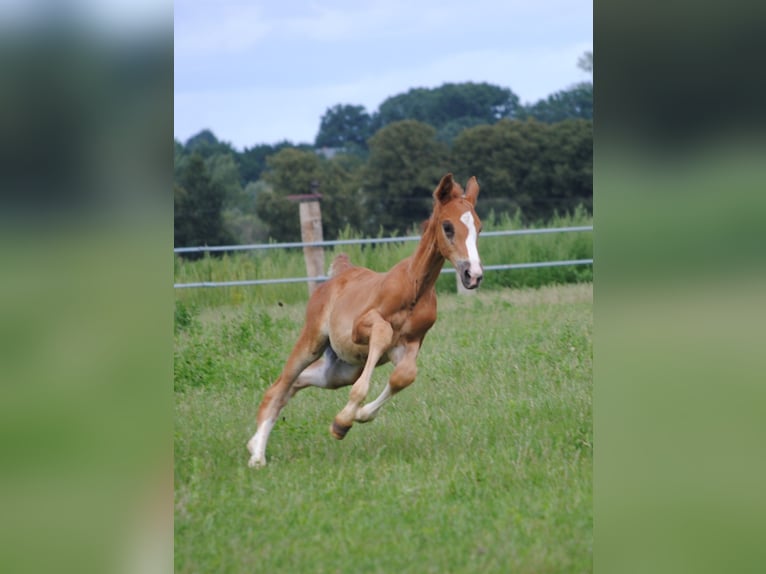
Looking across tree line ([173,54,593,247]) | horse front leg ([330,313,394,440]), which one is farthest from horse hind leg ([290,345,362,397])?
tree line ([173,54,593,247])

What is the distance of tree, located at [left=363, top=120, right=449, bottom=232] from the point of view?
22734 millimetres

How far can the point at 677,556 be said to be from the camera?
1765 mm

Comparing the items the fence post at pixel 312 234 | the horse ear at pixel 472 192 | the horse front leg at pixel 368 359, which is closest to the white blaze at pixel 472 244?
the horse ear at pixel 472 192

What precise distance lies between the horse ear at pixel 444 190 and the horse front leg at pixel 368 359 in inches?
31.1

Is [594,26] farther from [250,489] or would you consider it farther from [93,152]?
[250,489]

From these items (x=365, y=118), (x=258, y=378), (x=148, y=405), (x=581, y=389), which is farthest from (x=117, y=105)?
(x=365, y=118)

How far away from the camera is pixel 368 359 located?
17.8ft

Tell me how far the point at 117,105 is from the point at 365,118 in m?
26.8

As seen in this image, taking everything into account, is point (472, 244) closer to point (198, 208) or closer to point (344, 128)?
point (198, 208)

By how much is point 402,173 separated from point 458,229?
60.7ft

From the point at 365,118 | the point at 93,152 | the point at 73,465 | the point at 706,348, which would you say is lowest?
the point at 73,465

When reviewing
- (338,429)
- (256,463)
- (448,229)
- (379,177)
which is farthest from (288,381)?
(379,177)

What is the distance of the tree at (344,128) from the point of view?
90.8 ft

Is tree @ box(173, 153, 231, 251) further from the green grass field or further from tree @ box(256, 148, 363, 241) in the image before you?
the green grass field
